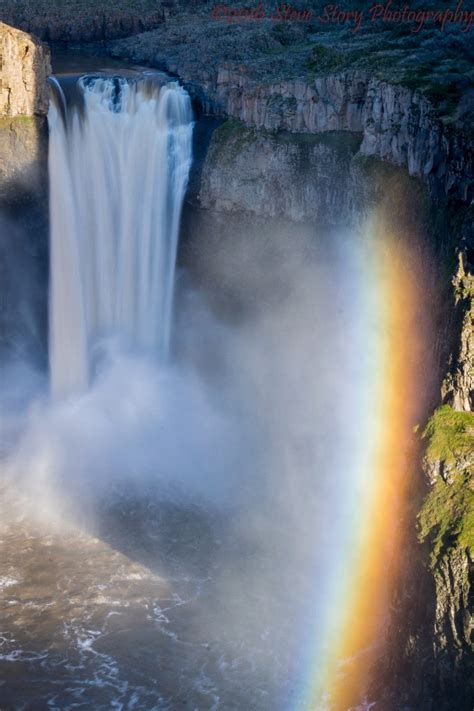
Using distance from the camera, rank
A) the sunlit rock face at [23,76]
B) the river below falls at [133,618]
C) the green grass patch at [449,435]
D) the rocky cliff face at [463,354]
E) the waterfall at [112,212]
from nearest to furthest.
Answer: the river below falls at [133,618] → the green grass patch at [449,435] → the rocky cliff face at [463,354] → the sunlit rock face at [23,76] → the waterfall at [112,212]

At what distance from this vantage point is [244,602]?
4172cm

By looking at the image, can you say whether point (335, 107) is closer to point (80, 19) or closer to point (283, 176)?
point (283, 176)

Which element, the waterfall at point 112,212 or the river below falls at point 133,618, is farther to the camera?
the waterfall at point 112,212

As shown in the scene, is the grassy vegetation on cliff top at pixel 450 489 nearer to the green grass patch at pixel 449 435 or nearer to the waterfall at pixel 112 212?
the green grass patch at pixel 449 435

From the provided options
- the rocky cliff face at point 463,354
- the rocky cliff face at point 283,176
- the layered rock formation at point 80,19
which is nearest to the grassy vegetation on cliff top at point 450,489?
the rocky cliff face at point 463,354

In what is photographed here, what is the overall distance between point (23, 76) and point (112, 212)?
27.6 ft

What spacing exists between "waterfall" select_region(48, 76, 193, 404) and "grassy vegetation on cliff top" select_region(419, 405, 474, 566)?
2447 centimetres

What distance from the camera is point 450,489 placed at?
36625 mm

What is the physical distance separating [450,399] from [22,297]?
30.5m

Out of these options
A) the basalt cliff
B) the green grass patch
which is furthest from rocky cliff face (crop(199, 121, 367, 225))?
the green grass patch

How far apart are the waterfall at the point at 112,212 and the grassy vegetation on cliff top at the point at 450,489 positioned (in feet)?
80.3

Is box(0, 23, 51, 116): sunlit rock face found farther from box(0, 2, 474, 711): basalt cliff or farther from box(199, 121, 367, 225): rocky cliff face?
box(199, 121, 367, 225): rocky cliff face

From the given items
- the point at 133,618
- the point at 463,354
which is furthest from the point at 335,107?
the point at 133,618

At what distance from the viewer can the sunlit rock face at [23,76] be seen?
5688 centimetres
